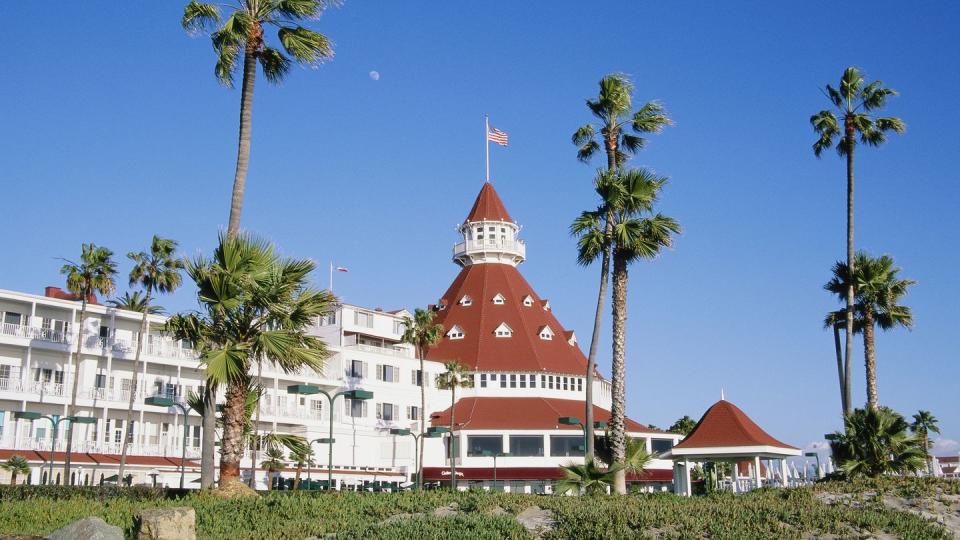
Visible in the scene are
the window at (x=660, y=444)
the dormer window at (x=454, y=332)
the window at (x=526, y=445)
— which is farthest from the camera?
the dormer window at (x=454, y=332)

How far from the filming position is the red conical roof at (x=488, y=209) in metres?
92.2

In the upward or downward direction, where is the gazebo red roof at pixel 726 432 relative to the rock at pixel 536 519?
upward

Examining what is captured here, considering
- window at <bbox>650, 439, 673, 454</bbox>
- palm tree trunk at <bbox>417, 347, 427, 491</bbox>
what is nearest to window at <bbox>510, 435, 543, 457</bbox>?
palm tree trunk at <bbox>417, 347, 427, 491</bbox>

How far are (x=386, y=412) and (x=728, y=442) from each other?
1358 inches

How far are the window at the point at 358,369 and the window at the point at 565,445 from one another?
15494 mm

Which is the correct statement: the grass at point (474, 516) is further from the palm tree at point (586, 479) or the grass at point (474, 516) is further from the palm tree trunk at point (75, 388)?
the palm tree trunk at point (75, 388)

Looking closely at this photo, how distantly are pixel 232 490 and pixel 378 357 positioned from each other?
53.5 m

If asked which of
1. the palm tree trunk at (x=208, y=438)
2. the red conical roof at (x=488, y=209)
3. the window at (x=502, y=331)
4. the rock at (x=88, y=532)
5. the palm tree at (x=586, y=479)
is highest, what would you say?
the red conical roof at (x=488, y=209)

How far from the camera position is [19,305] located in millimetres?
56750

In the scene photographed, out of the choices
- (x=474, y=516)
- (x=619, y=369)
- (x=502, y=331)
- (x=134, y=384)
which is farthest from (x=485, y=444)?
(x=474, y=516)

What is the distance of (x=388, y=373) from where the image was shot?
76812 millimetres

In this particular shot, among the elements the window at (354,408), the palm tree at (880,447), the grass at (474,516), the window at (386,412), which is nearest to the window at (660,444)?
the window at (386,412)

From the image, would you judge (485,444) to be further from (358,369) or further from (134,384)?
(134,384)

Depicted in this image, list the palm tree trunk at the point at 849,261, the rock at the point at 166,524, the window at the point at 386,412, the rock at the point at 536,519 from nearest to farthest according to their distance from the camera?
the rock at the point at 166,524, the rock at the point at 536,519, the palm tree trunk at the point at 849,261, the window at the point at 386,412
